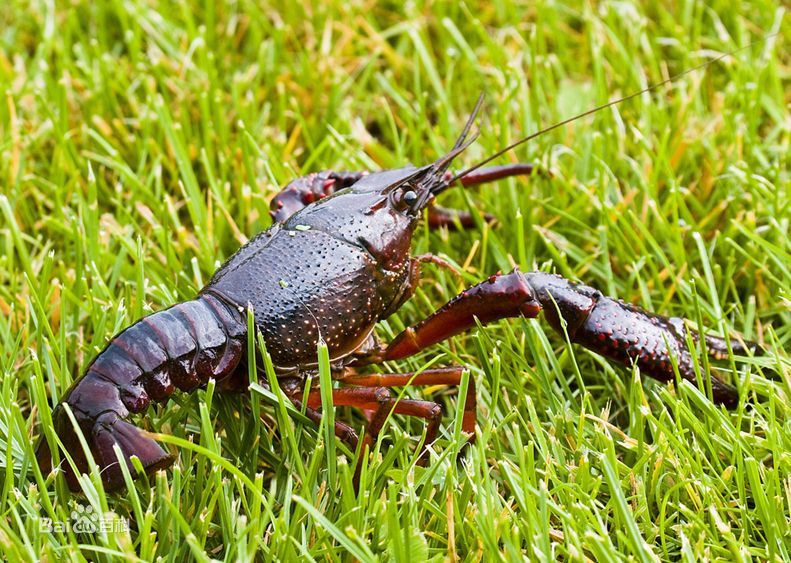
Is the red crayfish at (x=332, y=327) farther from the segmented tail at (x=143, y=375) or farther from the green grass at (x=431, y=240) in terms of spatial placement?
the green grass at (x=431, y=240)

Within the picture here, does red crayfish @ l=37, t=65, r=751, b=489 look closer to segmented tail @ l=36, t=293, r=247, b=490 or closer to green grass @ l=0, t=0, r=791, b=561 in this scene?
segmented tail @ l=36, t=293, r=247, b=490

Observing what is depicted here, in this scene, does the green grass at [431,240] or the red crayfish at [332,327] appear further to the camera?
the red crayfish at [332,327]

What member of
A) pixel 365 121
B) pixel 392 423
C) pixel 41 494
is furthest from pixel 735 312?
pixel 41 494

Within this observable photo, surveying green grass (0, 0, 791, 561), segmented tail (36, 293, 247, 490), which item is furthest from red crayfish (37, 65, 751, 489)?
green grass (0, 0, 791, 561)

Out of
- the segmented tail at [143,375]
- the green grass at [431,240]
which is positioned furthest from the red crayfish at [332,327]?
the green grass at [431,240]

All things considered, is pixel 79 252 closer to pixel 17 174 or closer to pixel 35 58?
pixel 17 174
